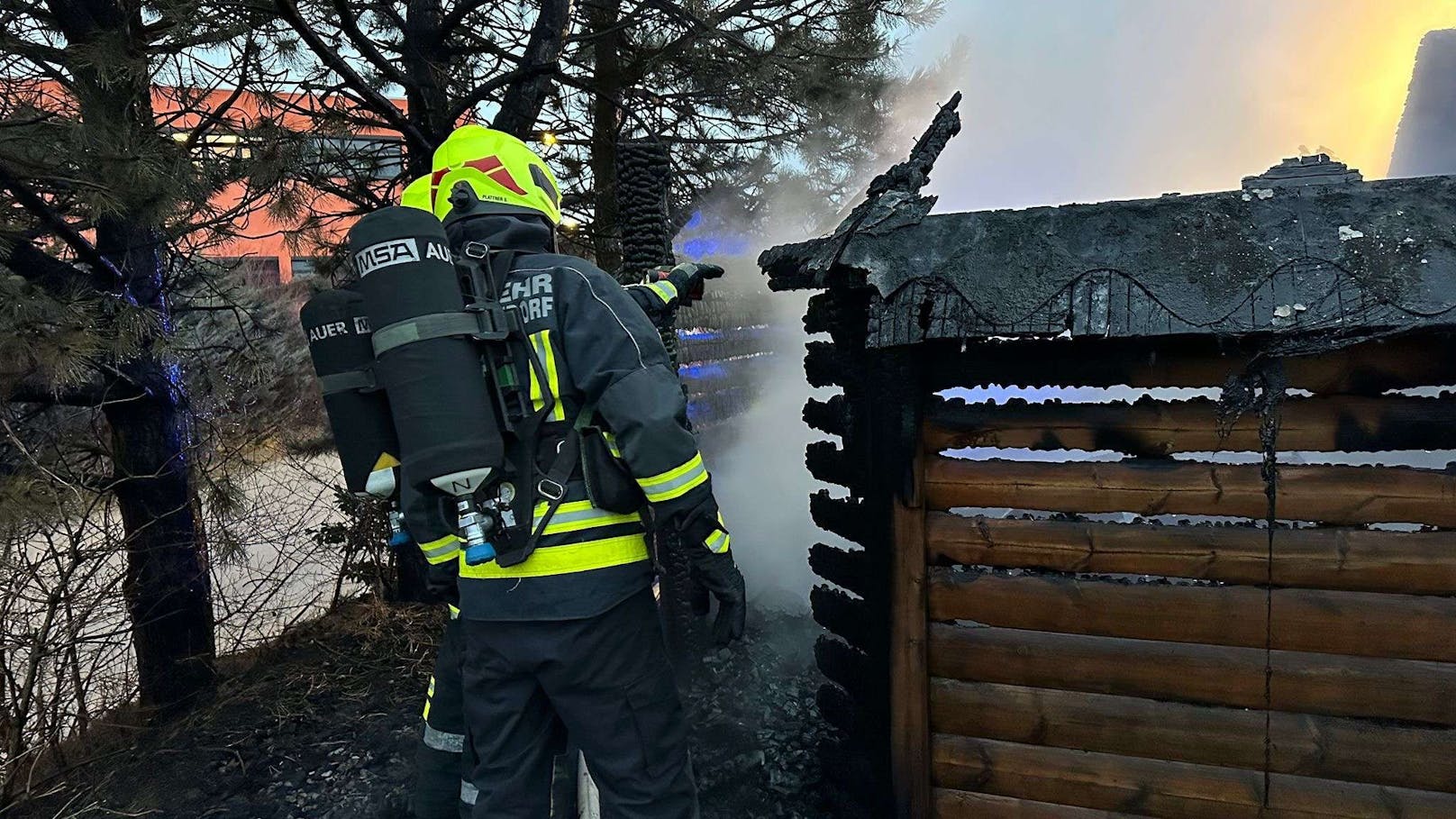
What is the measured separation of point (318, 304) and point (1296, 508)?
3517 millimetres

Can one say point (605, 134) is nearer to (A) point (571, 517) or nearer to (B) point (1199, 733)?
(A) point (571, 517)

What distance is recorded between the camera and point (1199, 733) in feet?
8.64

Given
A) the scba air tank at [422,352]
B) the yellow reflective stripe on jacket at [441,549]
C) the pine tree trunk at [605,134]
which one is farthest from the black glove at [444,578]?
the pine tree trunk at [605,134]

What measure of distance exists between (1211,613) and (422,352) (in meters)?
2.83

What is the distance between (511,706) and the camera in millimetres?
2488

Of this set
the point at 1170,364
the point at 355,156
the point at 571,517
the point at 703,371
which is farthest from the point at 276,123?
the point at 703,371

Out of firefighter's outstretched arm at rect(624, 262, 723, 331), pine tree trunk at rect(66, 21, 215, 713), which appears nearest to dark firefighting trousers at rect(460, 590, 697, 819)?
firefighter's outstretched arm at rect(624, 262, 723, 331)

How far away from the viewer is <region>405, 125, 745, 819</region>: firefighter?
7.62 feet

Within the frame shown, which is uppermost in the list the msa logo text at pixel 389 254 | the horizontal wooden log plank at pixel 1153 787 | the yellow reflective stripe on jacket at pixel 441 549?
the msa logo text at pixel 389 254

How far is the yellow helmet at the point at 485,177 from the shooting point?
2.51 meters

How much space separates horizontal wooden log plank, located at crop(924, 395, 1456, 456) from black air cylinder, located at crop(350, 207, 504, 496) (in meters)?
1.76

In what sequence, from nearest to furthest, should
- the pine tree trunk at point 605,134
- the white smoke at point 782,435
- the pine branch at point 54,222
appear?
the pine branch at point 54,222, the pine tree trunk at point 605,134, the white smoke at point 782,435

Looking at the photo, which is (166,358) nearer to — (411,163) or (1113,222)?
(411,163)

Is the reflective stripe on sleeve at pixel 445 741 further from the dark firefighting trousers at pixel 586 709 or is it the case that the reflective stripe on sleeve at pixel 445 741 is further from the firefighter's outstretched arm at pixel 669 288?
the firefighter's outstretched arm at pixel 669 288
